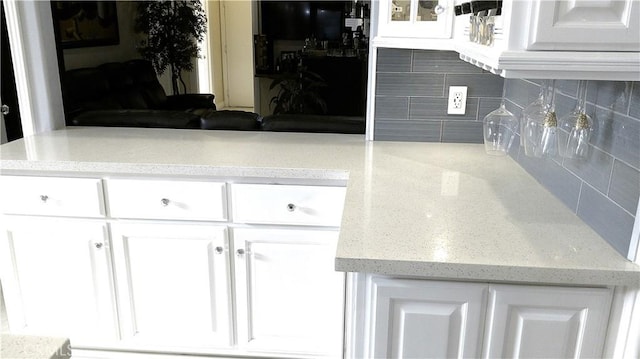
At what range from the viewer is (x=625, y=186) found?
4.07ft

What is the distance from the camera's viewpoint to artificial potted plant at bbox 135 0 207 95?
7.91 feet

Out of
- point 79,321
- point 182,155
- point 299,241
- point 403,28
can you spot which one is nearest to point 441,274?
point 299,241

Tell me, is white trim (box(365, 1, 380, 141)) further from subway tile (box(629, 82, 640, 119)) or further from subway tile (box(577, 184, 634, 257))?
subway tile (box(629, 82, 640, 119))

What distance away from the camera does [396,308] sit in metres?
1.29

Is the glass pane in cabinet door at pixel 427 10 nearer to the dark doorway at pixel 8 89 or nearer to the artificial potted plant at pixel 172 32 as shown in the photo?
the artificial potted plant at pixel 172 32

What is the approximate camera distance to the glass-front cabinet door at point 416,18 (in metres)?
1.89

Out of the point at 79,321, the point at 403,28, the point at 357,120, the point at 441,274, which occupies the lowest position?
the point at 79,321

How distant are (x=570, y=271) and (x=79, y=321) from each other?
1.91 metres

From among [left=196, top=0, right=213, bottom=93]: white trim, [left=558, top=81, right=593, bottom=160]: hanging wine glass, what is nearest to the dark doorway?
[left=196, top=0, right=213, bottom=93]: white trim

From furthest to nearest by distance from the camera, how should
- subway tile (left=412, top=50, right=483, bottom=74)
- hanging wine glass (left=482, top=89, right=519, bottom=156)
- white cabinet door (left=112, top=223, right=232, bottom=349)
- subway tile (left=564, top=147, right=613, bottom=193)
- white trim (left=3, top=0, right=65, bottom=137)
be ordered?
white trim (left=3, top=0, right=65, bottom=137) → subway tile (left=412, top=50, right=483, bottom=74) → white cabinet door (left=112, top=223, right=232, bottom=349) → hanging wine glass (left=482, top=89, right=519, bottom=156) → subway tile (left=564, top=147, right=613, bottom=193)

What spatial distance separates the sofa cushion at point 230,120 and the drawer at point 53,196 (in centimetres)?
68

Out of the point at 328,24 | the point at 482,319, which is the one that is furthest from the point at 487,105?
the point at 482,319

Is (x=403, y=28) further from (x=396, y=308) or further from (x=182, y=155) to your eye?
(x=396, y=308)

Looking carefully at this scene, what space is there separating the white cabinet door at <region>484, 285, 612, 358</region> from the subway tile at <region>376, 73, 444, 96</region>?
48.6 inches
